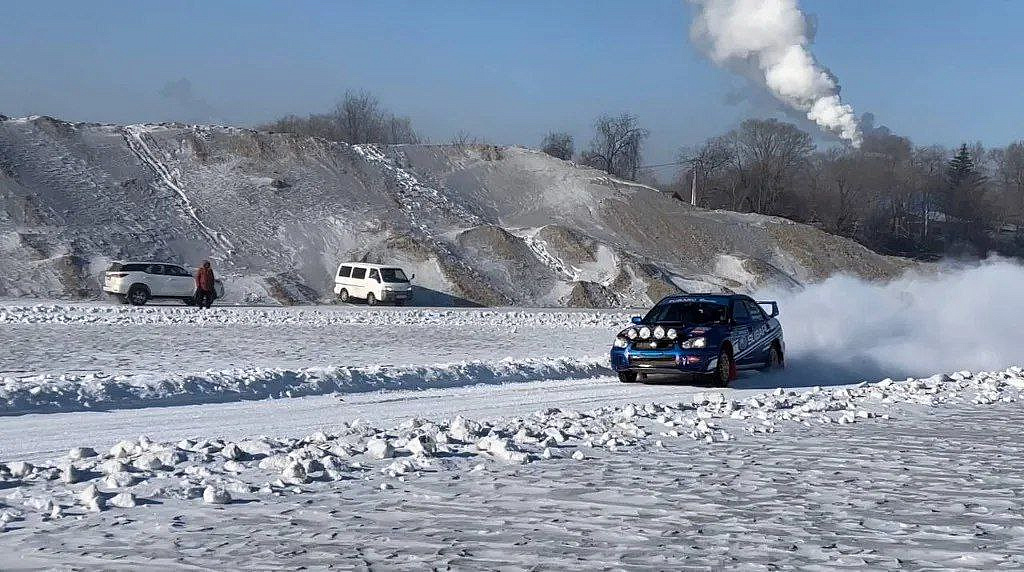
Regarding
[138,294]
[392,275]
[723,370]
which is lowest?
A: [723,370]

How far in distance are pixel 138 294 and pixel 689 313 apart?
1055 inches

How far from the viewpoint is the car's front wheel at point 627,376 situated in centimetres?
1792

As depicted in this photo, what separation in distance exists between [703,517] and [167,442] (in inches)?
214

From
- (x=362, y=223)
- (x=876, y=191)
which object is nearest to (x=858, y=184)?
(x=876, y=191)

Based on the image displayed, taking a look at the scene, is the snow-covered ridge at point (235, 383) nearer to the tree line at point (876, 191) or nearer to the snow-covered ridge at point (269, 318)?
the snow-covered ridge at point (269, 318)

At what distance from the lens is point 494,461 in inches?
351

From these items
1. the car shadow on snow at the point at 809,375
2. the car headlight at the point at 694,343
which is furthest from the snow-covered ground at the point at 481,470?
the car shadow on snow at the point at 809,375

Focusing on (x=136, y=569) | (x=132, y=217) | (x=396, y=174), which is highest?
(x=396, y=174)

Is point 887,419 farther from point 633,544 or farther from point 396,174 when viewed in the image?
point 396,174

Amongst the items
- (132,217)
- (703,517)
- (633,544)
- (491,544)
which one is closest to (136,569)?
(491,544)

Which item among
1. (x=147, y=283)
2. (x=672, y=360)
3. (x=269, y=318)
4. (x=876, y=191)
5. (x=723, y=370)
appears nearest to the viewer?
(x=672, y=360)

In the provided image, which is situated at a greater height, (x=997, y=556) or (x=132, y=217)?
(x=132, y=217)

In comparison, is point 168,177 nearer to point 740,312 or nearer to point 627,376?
point 740,312

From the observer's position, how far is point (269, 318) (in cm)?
3170
